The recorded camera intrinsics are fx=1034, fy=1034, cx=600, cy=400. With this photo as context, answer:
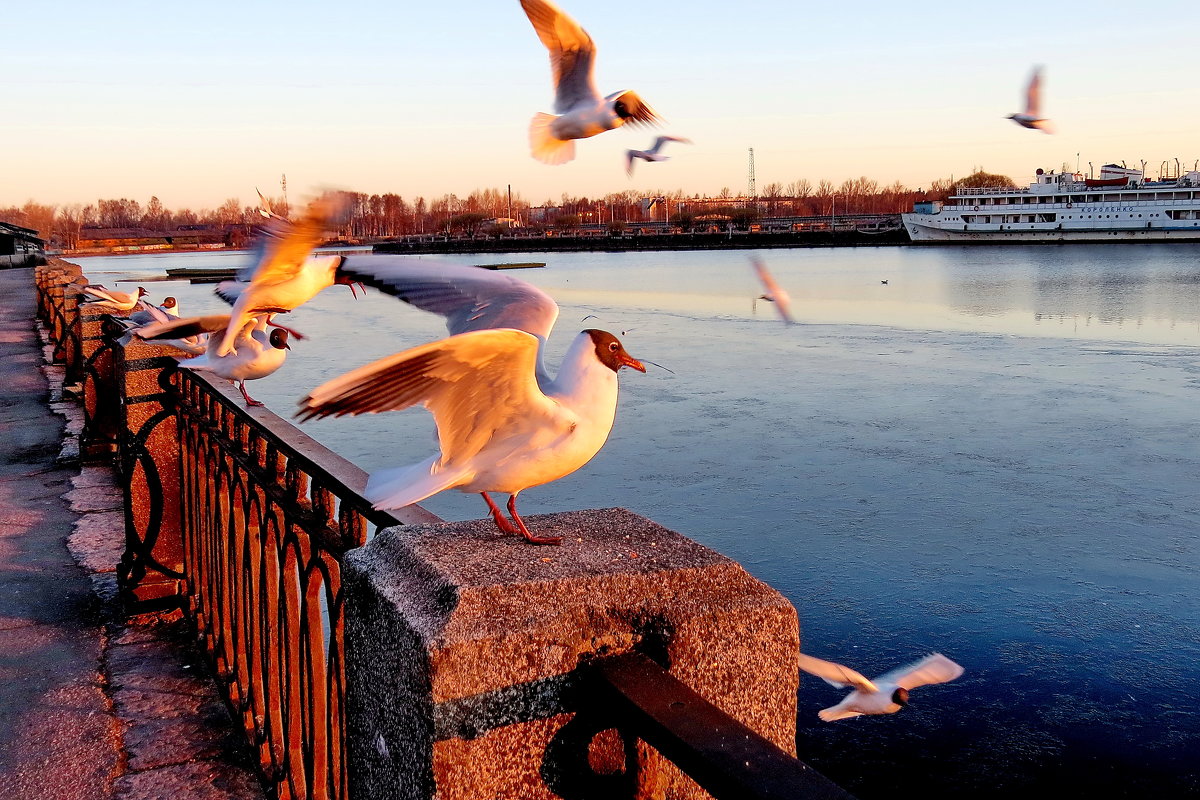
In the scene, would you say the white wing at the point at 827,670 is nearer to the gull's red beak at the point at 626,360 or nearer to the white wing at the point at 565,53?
the gull's red beak at the point at 626,360

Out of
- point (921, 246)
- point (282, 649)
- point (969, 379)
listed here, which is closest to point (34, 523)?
point (282, 649)

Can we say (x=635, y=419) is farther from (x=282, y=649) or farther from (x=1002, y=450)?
(x=282, y=649)

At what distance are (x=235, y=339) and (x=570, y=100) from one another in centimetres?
193

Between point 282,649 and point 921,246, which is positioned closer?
point 282,649

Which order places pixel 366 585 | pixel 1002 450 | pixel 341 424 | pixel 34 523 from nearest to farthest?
pixel 366 585 < pixel 34 523 < pixel 1002 450 < pixel 341 424

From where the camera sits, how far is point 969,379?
14.2 m

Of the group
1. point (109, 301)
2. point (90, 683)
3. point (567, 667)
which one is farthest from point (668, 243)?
Answer: point (567, 667)

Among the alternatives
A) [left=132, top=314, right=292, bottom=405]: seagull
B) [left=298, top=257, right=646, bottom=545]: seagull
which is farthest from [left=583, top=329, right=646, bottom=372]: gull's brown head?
[left=132, top=314, right=292, bottom=405]: seagull

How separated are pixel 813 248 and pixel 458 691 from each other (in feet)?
300

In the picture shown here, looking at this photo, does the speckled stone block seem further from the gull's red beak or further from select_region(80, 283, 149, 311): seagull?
select_region(80, 283, 149, 311): seagull

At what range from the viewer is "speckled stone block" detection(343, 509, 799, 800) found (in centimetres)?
128

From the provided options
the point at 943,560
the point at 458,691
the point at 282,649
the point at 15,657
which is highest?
the point at 458,691

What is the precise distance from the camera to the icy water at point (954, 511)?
18.3ft

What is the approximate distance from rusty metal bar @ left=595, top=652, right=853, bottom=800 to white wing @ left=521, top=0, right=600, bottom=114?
145 inches
